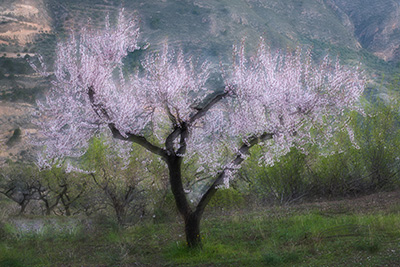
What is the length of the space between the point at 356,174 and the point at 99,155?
1189 centimetres

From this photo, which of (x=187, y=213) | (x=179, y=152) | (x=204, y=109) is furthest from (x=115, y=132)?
(x=187, y=213)

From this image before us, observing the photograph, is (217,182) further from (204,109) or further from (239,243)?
(239,243)

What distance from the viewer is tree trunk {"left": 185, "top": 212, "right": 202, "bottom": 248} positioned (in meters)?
9.44

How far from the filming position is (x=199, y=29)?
305ft

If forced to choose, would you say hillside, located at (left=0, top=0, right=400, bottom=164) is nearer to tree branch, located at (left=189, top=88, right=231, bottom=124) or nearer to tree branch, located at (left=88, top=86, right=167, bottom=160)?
tree branch, located at (left=88, top=86, right=167, bottom=160)

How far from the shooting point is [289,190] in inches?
711

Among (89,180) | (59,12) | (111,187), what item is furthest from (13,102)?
(111,187)

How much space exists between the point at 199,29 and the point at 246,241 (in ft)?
286

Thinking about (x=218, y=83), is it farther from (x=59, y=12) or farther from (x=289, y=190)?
(x=289, y=190)

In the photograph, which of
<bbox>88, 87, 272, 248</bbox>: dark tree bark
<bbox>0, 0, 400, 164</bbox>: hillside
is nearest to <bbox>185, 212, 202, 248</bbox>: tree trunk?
<bbox>88, 87, 272, 248</bbox>: dark tree bark

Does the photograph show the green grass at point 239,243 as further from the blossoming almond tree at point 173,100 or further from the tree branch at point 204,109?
the tree branch at point 204,109

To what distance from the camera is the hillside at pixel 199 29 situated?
A: 2709 inches

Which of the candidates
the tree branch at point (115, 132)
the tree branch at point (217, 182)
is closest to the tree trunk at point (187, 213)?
the tree branch at point (217, 182)

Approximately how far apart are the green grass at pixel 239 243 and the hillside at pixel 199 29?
48.5 m
